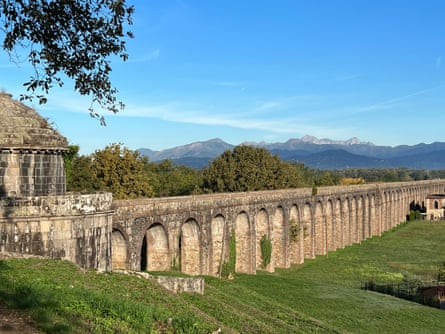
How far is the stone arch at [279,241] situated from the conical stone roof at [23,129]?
97.6ft

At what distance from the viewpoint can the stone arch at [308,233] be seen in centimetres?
5297

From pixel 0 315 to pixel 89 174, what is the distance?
40.2m

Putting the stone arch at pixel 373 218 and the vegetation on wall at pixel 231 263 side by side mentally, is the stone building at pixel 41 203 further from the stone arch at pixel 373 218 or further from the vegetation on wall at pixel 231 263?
the stone arch at pixel 373 218

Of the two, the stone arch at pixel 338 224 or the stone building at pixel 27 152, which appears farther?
the stone arch at pixel 338 224

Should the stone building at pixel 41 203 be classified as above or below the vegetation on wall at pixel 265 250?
above

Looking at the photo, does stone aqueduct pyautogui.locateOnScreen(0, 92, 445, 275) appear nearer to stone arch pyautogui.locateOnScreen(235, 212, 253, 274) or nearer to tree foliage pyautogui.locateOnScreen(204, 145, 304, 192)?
stone arch pyautogui.locateOnScreen(235, 212, 253, 274)

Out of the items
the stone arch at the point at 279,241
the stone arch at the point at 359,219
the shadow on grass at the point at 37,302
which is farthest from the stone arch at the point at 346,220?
the shadow on grass at the point at 37,302

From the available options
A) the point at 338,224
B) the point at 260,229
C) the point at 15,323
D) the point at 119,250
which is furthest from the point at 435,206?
the point at 15,323

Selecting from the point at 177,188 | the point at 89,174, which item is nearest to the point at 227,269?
the point at 89,174

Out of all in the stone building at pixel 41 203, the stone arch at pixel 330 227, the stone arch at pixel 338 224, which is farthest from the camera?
the stone arch at pixel 338 224

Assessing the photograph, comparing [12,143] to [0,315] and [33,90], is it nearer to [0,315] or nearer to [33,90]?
[33,90]

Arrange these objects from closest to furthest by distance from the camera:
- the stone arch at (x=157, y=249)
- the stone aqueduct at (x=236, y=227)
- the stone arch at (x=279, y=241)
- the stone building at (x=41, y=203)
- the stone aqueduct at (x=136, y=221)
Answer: the stone building at (x=41, y=203)
the stone aqueduct at (x=136, y=221)
the stone aqueduct at (x=236, y=227)
the stone arch at (x=157, y=249)
the stone arch at (x=279, y=241)

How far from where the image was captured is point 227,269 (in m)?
36.2

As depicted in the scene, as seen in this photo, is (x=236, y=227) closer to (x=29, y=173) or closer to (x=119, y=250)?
(x=119, y=250)
